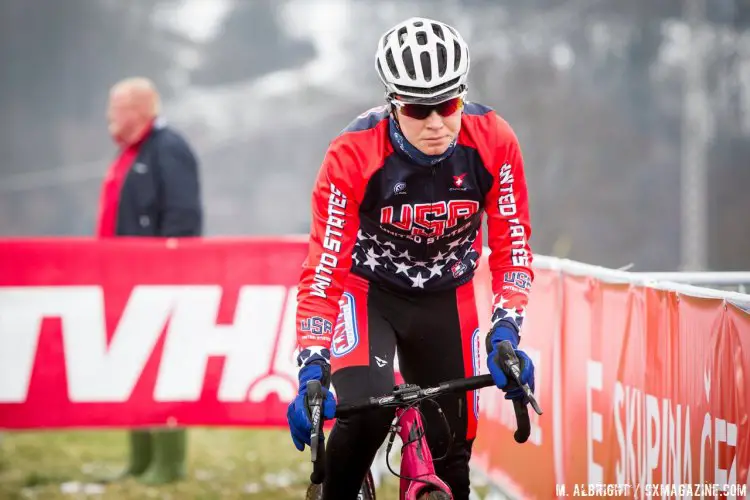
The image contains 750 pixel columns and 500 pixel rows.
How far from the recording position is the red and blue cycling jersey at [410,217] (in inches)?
176

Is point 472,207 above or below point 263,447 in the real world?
above

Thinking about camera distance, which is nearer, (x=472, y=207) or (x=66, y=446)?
(x=472, y=207)

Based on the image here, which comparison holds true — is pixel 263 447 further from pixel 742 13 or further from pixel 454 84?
pixel 742 13

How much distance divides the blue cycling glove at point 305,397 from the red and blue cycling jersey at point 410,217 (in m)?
0.06

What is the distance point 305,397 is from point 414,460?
0.46m

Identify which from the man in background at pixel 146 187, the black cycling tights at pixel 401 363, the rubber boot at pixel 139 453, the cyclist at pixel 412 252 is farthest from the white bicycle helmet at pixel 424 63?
the rubber boot at pixel 139 453

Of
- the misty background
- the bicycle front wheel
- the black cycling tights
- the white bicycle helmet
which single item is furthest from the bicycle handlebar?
the misty background

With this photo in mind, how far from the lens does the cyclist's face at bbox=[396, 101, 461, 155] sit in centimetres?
436

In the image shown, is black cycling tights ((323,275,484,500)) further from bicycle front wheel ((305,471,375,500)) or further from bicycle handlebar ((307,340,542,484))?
bicycle handlebar ((307,340,542,484))

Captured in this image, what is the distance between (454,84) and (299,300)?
3.18ft

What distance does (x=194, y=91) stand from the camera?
16172 millimetres

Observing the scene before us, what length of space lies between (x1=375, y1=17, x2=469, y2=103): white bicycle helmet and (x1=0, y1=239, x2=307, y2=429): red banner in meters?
3.60

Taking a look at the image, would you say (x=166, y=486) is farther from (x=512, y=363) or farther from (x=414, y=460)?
(x=512, y=363)

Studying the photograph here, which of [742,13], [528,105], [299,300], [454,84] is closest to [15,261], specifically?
[299,300]
